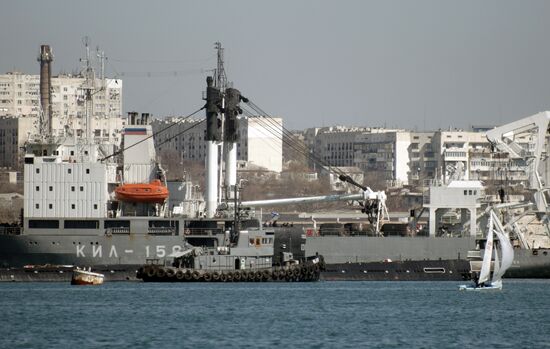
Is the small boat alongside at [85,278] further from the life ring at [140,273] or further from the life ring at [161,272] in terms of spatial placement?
the life ring at [161,272]

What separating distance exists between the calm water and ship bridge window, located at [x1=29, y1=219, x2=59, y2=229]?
5.04 metres

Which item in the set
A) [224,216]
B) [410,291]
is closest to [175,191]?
[224,216]

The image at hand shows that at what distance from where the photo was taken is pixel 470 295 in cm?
7781

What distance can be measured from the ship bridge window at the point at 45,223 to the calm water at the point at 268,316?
504 centimetres

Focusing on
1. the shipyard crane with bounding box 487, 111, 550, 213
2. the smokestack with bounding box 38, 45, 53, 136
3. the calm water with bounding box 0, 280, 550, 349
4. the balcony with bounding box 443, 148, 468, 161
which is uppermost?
the smokestack with bounding box 38, 45, 53, 136

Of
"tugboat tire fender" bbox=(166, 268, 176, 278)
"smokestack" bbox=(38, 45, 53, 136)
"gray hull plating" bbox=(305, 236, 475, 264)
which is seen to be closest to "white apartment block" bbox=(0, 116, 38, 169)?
"smokestack" bbox=(38, 45, 53, 136)

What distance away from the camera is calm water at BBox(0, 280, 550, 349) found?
55062 mm

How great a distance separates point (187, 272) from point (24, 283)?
332 inches

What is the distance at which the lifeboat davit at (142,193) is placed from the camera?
291 feet

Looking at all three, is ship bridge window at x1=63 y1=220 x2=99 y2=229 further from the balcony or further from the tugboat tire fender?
the balcony

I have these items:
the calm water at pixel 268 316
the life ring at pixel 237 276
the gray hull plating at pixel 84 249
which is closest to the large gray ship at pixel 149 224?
the gray hull plating at pixel 84 249

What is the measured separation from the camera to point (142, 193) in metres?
88.5

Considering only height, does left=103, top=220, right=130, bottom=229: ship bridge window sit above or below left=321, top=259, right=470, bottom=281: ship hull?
above

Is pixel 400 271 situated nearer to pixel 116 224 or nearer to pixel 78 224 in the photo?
pixel 116 224
